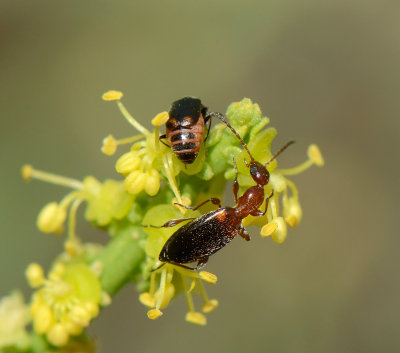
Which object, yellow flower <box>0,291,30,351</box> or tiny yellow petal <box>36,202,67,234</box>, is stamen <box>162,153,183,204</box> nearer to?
tiny yellow petal <box>36,202,67,234</box>

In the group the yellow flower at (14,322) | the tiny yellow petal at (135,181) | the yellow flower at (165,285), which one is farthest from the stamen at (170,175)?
the yellow flower at (14,322)

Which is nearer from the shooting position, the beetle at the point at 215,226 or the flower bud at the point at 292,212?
the beetle at the point at 215,226

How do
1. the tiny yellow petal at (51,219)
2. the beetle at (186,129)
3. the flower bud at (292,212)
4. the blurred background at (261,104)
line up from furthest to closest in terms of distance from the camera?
the blurred background at (261,104) → the tiny yellow petal at (51,219) → the flower bud at (292,212) → the beetle at (186,129)

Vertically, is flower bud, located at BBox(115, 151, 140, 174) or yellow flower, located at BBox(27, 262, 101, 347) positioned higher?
flower bud, located at BBox(115, 151, 140, 174)

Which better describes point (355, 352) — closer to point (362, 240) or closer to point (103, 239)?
point (362, 240)

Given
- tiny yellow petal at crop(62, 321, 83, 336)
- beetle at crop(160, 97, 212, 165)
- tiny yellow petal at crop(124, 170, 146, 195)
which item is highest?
beetle at crop(160, 97, 212, 165)

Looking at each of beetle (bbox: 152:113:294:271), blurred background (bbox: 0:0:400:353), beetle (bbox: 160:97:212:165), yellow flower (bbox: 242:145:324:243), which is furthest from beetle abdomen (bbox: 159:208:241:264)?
blurred background (bbox: 0:0:400:353)

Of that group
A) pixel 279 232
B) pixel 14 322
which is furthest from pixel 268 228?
pixel 14 322

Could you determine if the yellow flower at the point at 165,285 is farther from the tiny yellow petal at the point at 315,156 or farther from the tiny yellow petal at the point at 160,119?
the tiny yellow petal at the point at 315,156
